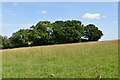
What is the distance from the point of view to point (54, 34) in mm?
53062

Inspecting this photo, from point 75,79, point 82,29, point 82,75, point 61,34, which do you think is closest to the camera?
point 75,79

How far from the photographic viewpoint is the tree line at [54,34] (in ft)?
168

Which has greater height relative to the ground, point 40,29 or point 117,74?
point 40,29

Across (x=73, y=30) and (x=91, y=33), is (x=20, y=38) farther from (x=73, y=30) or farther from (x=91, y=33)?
(x=91, y=33)

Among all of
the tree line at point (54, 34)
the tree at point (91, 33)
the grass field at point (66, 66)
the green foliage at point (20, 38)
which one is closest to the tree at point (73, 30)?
the tree line at point (54, 34)

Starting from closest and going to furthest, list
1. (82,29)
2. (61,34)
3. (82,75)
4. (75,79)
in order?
(75,79)
(82,75)
(61,34)
(82,29)

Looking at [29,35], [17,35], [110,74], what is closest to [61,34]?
[29,35]

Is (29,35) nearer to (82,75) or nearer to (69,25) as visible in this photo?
(69,25)

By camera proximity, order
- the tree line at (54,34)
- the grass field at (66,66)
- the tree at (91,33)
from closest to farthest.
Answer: the grass field at (66,66) → the tree line at (54,34) → the tree at (91,33)

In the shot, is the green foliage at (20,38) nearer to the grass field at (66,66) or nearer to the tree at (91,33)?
the tree at (91,33)

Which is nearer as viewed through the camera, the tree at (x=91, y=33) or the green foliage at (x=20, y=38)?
the green foliage at (x=20, y=38)

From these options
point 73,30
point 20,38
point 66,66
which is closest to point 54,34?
point 73,30

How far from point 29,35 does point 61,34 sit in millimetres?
9928

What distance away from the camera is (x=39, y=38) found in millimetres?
52094
